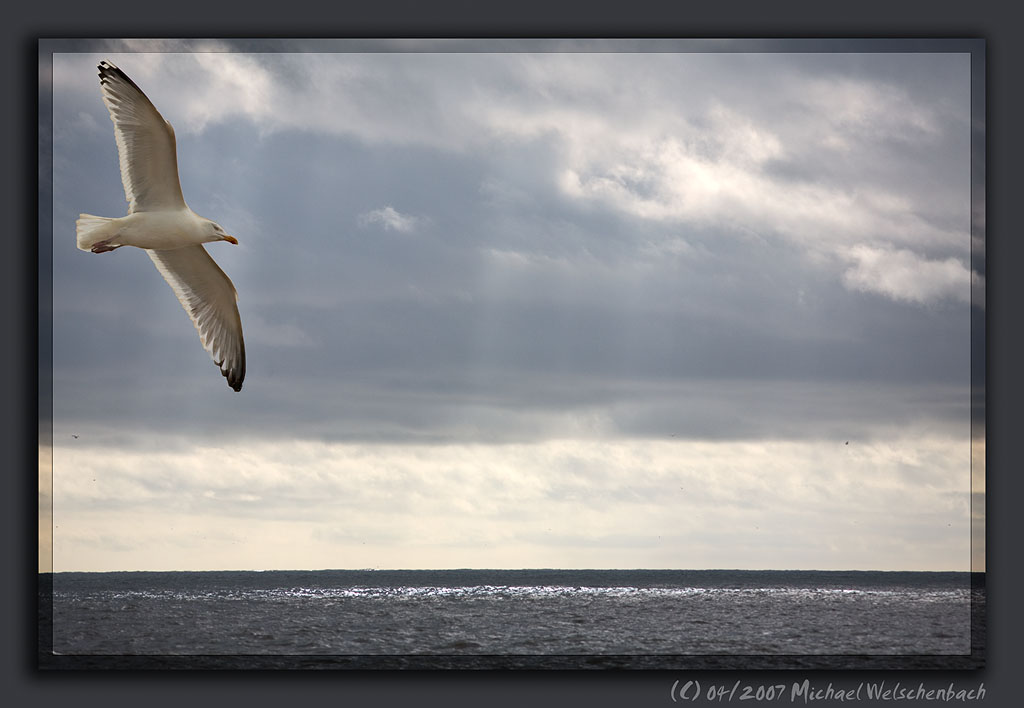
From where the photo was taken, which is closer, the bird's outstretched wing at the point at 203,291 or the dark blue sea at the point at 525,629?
the dark blue sea at the point at 525,629

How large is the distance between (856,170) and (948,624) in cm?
184

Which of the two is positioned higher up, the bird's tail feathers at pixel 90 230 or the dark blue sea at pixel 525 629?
the bird's tail feathers at pixel 90 230

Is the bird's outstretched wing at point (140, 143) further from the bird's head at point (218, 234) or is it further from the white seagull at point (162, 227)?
the bird's head at point (218, 234)

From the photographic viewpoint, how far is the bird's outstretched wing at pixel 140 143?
13.1ft

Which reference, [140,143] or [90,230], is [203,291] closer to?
[90,230]

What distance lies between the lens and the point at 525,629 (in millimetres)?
5859

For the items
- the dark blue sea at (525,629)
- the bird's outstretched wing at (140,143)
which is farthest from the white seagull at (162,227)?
the dark blue sea at (525,629)

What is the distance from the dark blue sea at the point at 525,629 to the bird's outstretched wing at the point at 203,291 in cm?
102

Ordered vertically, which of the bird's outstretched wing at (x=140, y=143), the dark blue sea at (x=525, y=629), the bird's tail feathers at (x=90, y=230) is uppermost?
the bird's outstretched wing at (x=140, y=143)

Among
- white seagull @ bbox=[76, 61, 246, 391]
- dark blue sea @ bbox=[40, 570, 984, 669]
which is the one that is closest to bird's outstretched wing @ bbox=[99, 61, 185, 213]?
white seagull @ bbox=[76, 61, 246, 391]

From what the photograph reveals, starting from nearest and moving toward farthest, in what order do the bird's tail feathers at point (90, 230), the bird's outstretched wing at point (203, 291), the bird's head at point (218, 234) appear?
1. the bird's tail feathers at point (90, 230)
2. the bird's head at point (218, 234)
3. the bird's outstretched wing at point (203, 291)

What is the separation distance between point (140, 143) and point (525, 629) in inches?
131

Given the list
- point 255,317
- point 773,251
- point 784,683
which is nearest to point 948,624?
point 784,683

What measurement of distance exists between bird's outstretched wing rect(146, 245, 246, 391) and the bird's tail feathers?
252mm
